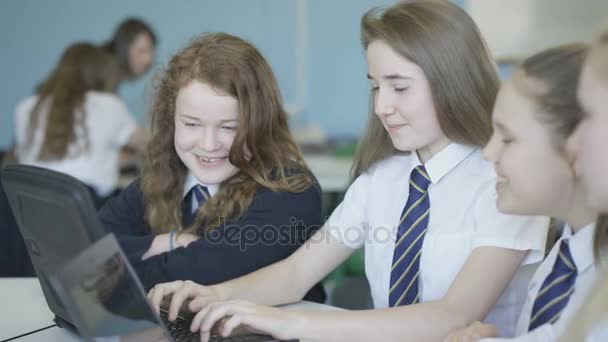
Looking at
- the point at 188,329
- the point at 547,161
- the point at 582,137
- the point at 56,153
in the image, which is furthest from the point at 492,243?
the point at 56,153

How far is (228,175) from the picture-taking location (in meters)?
1.87

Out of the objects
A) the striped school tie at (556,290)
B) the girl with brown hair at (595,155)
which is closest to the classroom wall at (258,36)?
the striped school tie at (556,290)

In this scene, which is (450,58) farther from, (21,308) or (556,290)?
(21,308)

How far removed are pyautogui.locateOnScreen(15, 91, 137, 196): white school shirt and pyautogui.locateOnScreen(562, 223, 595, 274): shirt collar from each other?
2.69 metres

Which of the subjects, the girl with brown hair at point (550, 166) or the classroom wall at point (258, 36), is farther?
the classroom wall at point (258, 36)

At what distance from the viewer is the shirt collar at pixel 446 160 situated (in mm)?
1592

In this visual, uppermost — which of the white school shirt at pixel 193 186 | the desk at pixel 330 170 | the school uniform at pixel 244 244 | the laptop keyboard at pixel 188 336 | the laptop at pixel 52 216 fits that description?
the laptop at pixel 52 216

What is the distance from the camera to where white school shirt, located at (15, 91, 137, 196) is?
3.58m

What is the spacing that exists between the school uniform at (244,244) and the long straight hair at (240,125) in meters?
0.03

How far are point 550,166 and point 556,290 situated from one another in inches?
8.1

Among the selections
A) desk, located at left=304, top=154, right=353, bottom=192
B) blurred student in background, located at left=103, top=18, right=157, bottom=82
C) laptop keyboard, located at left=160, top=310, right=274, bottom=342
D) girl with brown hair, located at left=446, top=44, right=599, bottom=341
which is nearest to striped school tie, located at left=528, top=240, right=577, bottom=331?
girl with brown hair, located at left=446, top=44, right=599, bottom=341

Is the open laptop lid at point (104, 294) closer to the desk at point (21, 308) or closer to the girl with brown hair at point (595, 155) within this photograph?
the desk at point (21, 308)

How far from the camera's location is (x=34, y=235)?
1319mm

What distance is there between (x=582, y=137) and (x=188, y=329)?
30.1 inches
